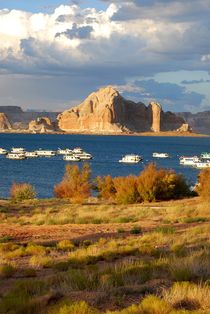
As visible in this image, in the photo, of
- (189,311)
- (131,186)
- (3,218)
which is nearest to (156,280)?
(189,311)

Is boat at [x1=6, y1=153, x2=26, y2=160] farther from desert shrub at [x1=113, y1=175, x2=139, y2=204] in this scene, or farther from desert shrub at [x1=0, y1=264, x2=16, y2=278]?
desert shrub at [x1=0, y1=264, x2=16, y2=278]

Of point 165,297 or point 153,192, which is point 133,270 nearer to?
point 165,297

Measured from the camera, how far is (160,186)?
42000mm

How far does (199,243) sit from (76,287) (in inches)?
292

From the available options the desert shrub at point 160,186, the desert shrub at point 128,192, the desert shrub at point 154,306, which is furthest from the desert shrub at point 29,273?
the desert shrub at point 160,186

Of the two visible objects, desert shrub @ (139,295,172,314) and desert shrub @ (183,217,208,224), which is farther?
desert shrub @ (183,217,208,224)

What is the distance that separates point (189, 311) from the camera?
8.30 meters

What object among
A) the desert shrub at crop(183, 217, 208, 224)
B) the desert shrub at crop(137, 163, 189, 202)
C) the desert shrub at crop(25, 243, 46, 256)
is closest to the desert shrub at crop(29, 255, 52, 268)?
Result: the desert shrub at crop(25, 243, 46, 256)

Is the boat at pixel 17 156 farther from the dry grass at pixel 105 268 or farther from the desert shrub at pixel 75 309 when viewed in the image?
the desert shrub at pixel 75 309

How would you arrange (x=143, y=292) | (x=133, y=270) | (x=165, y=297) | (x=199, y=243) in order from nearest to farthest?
(x=165, y=297) < (x=143, y=292) < (x=133, y=270) < (x=199, y=243)

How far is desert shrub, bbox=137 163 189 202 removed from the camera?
4059 centimetres

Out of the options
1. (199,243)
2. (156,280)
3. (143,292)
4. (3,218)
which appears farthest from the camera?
(3,218)

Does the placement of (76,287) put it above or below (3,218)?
above

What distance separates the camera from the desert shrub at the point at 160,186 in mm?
40594
